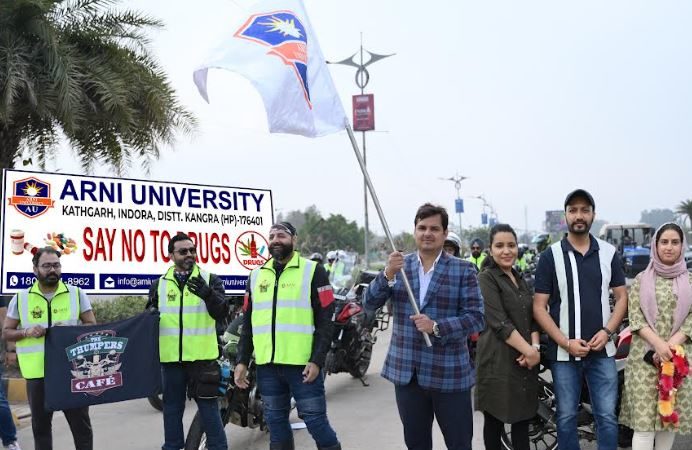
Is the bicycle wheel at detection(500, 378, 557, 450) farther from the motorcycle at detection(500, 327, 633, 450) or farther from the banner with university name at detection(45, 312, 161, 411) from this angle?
the banner with university name at detection(45, 312, 161, 411)

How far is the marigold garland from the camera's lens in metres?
4.23

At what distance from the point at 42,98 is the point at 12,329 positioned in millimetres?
5383

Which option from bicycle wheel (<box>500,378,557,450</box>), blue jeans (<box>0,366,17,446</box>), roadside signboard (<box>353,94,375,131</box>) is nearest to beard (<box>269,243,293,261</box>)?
bicycle wheel (<box>500,378,557,450</box>)

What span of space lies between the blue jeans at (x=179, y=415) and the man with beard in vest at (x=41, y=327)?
0.65 meters

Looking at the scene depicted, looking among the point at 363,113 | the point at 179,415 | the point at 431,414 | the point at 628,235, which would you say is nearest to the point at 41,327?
the point at 179,415

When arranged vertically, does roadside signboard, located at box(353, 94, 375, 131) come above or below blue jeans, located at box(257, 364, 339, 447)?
above

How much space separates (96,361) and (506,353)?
2.76 meters

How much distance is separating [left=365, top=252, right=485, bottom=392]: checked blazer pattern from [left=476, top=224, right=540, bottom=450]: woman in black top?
52 centimetres

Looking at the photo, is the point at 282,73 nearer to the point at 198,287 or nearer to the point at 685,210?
the point at 198,287

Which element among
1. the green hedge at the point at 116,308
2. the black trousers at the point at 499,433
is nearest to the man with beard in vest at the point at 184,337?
the black trousers at the point at 499,433

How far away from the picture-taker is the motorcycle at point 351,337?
24.9 ft

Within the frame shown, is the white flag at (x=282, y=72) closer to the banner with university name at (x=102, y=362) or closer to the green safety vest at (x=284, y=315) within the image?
the green safety vest at (x=284, y=315)

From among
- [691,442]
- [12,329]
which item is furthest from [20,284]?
[691,442]

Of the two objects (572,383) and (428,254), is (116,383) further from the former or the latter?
(572,383)
